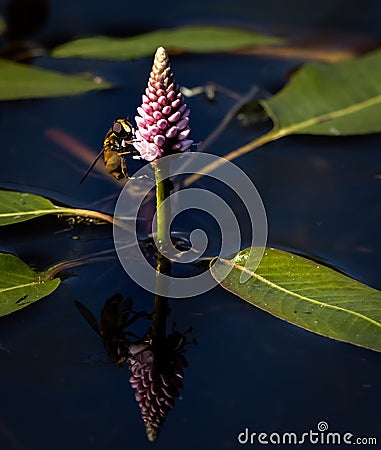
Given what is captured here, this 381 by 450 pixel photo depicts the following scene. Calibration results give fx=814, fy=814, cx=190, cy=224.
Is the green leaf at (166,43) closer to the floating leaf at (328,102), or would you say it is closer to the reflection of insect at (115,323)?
the floating leaf at (328,102)

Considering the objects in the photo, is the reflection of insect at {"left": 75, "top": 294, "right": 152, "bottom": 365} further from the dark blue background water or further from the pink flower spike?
the pink flower spike

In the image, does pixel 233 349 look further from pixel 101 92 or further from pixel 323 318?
pixel 101 92

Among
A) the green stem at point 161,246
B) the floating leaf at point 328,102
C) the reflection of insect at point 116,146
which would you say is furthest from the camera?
the floating leaf at point 328,102

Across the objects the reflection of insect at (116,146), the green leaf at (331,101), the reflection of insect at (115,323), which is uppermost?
the green leaf at (331,101)

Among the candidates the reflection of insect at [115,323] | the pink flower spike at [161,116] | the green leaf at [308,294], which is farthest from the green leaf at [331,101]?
the reflection of insect at [115,323]

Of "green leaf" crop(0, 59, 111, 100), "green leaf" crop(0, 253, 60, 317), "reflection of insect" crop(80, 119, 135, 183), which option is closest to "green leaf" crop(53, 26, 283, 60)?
"green leaf" crop(0, 59, 111, 100)

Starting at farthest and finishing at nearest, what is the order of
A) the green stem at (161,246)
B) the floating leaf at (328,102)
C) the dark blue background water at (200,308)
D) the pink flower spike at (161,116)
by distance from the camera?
the floating leaf at (328,102) → the green stem at (161,246) → the pink flower spike at (161,116) → the dark blue background water at (200,308)
